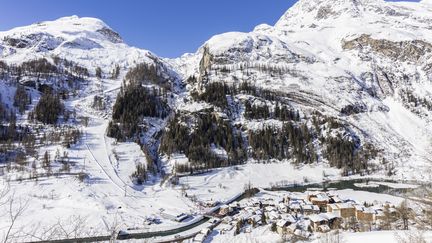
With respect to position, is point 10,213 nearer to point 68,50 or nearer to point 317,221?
point 317,221

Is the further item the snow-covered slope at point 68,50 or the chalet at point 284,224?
the snow-covered slope at point 68,50

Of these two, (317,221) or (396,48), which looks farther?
(396,48)

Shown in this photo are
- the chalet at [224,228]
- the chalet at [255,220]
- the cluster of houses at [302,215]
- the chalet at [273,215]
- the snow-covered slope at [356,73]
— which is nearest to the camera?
the cluster of houses at [302,215]

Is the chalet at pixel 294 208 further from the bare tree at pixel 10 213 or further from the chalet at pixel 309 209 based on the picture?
the bare tree at pixel 10 213

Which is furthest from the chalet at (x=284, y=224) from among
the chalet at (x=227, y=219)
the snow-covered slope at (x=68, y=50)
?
the snow-covered slope at (x=68, y=50)

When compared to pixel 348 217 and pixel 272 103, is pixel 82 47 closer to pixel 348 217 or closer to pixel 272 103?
pixel 272 103

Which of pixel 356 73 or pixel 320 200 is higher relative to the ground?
pixel 356 73

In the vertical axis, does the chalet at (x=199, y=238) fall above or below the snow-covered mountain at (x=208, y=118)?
below

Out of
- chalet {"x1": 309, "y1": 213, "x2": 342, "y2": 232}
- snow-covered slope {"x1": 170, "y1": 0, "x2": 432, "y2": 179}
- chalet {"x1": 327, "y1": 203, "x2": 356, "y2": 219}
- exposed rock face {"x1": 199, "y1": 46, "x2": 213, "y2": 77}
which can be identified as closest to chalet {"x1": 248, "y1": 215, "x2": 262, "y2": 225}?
chalet {"x1": 309, "y1": 213, "x2": 342, "y2": 232}


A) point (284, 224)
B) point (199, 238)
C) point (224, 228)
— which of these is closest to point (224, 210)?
point (224, 228)
